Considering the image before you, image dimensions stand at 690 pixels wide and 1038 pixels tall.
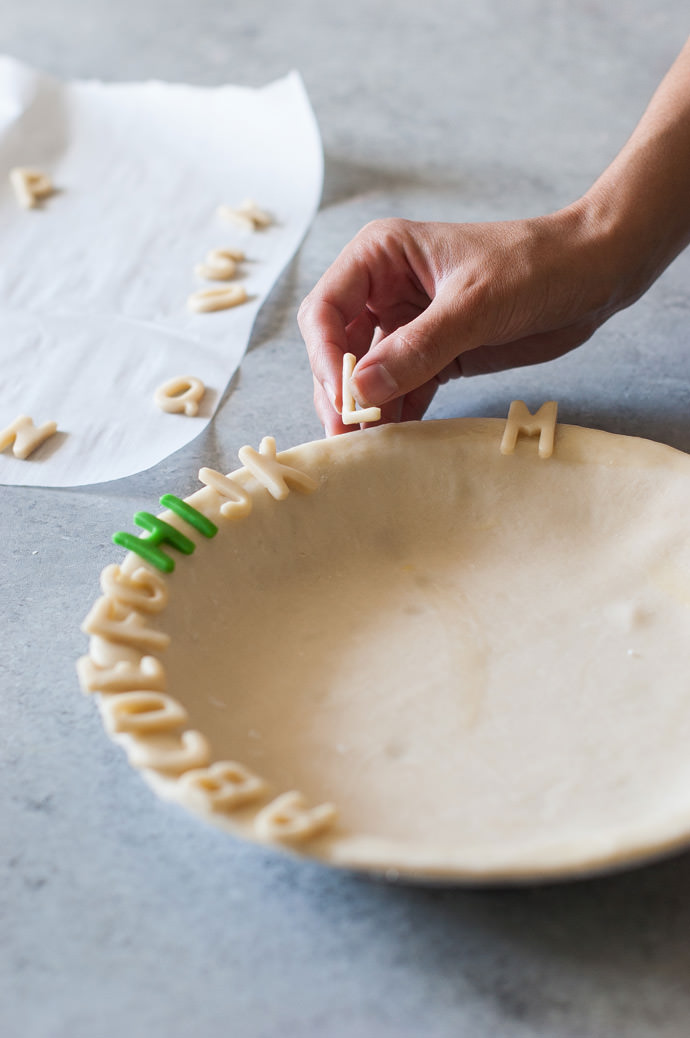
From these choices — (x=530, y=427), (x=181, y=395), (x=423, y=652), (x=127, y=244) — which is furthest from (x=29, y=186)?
(x=423, y=652)

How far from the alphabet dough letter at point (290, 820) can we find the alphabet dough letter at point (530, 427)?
1.57ft

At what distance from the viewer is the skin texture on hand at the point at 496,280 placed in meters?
1.09

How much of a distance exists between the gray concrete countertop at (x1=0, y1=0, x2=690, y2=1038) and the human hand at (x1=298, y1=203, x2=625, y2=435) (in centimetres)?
17

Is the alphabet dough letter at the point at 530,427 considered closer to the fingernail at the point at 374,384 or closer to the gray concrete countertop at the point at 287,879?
the fingernail at the point at 374,384

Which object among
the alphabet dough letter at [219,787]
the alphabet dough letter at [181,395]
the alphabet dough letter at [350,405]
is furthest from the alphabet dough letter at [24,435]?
the alphabet dough letter at [219,787]

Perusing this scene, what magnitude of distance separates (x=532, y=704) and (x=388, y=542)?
0.80 feet

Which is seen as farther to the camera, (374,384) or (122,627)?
(374,384)

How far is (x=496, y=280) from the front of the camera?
3.68ft

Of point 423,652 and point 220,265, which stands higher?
point 423,652

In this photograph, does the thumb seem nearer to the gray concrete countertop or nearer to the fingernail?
the fingernail

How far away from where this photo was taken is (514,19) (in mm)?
2449

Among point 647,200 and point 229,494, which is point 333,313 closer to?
point 229,494

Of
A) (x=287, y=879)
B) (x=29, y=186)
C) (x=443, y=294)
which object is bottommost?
(x=29, y=186)

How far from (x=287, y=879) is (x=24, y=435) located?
725 mm
